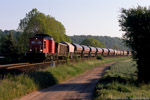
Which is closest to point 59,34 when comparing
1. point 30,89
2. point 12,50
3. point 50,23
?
point 50,23

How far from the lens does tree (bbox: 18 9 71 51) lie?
56875 mm

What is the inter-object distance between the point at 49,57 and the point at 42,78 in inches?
413

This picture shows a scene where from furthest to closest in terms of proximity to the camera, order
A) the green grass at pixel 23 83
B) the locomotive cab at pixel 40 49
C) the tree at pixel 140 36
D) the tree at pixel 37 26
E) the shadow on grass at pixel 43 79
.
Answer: the tree at pixel 37 26, the locomotive cab at pixel 40 49, the tree at pixel 140 36, the shadow on grass at pixel 43 79, the green grass at pixel 23 83

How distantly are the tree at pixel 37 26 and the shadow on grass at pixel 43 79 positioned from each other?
35.2 m

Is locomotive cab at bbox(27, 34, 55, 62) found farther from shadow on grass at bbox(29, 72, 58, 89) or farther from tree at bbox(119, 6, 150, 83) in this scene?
tree at bbox(119, 6, 150, 83)

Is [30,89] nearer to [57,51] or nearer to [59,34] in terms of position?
[57,51]

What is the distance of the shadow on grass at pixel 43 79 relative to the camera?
17.8m

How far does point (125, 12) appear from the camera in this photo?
22.9 meters

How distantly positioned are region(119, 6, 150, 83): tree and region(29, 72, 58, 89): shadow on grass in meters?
8.20

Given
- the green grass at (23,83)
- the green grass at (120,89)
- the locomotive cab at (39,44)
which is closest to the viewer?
the green grass at (120,89)

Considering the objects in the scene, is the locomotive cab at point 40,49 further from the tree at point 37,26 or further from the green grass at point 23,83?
the tree at point 37,26

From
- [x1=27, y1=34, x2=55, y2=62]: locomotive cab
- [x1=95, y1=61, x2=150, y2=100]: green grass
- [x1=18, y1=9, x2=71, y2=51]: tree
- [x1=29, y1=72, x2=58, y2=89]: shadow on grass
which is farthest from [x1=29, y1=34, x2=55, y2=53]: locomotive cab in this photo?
[x1=18, y1=9, x2=71, y2=51]: tree

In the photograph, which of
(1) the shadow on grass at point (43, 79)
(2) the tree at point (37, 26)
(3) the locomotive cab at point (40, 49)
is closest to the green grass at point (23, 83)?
(1) the shadow on grass at point (43, 79)

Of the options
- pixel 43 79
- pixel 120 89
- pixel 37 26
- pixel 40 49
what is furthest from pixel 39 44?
pixel 37 26
